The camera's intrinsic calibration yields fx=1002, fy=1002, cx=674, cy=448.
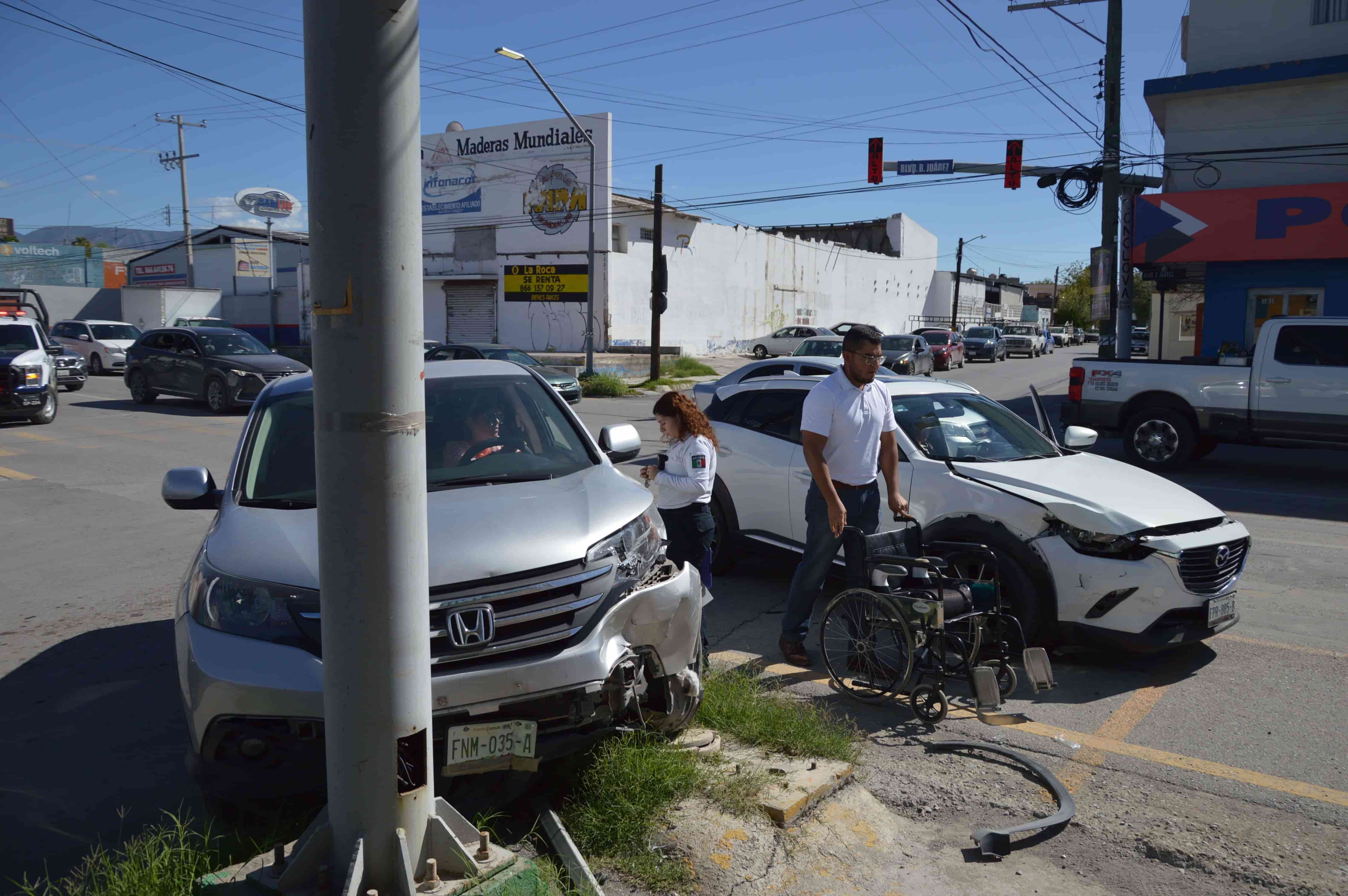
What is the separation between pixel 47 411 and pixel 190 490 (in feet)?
55.2

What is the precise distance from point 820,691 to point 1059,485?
1.90 m

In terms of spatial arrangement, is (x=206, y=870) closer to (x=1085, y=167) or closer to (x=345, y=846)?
(x=345, y=846)

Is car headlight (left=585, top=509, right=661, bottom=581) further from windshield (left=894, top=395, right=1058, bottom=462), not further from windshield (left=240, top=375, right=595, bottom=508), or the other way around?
windshield (left=894, top=395, right=1058, bottom=462)

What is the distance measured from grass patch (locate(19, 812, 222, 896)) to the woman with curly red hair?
2.68m

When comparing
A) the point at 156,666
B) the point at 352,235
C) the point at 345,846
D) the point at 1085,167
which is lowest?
the point at 156,666

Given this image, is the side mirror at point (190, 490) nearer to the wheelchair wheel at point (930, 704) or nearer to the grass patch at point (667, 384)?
the wheelchair wheel at point (930, 704)

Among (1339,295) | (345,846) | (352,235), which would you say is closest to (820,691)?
(345,846)

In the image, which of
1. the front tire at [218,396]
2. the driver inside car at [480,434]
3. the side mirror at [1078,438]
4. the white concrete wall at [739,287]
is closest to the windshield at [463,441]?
the driver inside car at [480,434]

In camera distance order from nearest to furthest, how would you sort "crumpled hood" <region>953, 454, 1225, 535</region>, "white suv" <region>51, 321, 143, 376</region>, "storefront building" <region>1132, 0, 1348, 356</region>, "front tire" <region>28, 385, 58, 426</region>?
"crumpled hood" <region>953, 454, 1225, 535</region> → "front tire" <region>28, 385, 58, 426</region> → "storefront building" <region>1132, 0, 1348, 356</region> → "white suv" <region>51, 321, 143, 376</region>

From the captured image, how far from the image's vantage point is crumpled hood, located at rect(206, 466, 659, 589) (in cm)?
354

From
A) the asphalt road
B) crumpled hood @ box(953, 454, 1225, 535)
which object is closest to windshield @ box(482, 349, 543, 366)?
the asphalt road

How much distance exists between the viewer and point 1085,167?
21.0 meters

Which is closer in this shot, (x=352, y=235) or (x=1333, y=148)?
(x=352, y=235)

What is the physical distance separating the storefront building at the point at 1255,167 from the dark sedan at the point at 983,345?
23.1 meters
